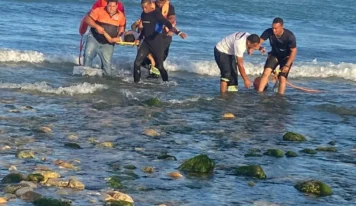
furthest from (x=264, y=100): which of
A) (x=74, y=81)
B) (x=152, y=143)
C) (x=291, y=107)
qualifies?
(x=152, y=143)

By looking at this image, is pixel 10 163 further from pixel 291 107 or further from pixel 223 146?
pixel 291 107

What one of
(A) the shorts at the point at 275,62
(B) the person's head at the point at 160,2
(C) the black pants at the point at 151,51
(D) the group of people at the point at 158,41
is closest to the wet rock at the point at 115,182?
(D) the group of people at the point at 158,41

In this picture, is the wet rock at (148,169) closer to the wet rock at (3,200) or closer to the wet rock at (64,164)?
the wet rock at (64,164)

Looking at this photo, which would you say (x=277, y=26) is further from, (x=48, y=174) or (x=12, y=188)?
(x=12, y=188)

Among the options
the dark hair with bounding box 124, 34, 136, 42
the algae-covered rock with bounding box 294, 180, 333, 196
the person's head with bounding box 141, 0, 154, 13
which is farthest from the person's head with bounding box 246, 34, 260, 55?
the algae-covered rock with bounding box 294, 180, 333, 196

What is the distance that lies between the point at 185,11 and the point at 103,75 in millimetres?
17867

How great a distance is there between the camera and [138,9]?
34.5m

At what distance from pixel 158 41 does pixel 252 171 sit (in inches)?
264

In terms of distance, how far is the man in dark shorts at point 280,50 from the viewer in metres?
14.6

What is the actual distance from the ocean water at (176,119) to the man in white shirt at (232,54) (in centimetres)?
31

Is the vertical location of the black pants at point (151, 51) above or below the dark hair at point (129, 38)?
below

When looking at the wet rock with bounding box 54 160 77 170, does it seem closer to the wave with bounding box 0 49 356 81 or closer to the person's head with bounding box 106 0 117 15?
the person's head with bounding box 106 0 117 15

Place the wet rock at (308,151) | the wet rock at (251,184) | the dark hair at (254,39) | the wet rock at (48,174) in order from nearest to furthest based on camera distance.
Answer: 1. the wet rock at (48,174)
2. the wet rock at (251,184)
3. the wet rock at (308,151)
4. the dark hair at (254,39)

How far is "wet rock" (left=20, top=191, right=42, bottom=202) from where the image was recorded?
7.61m
